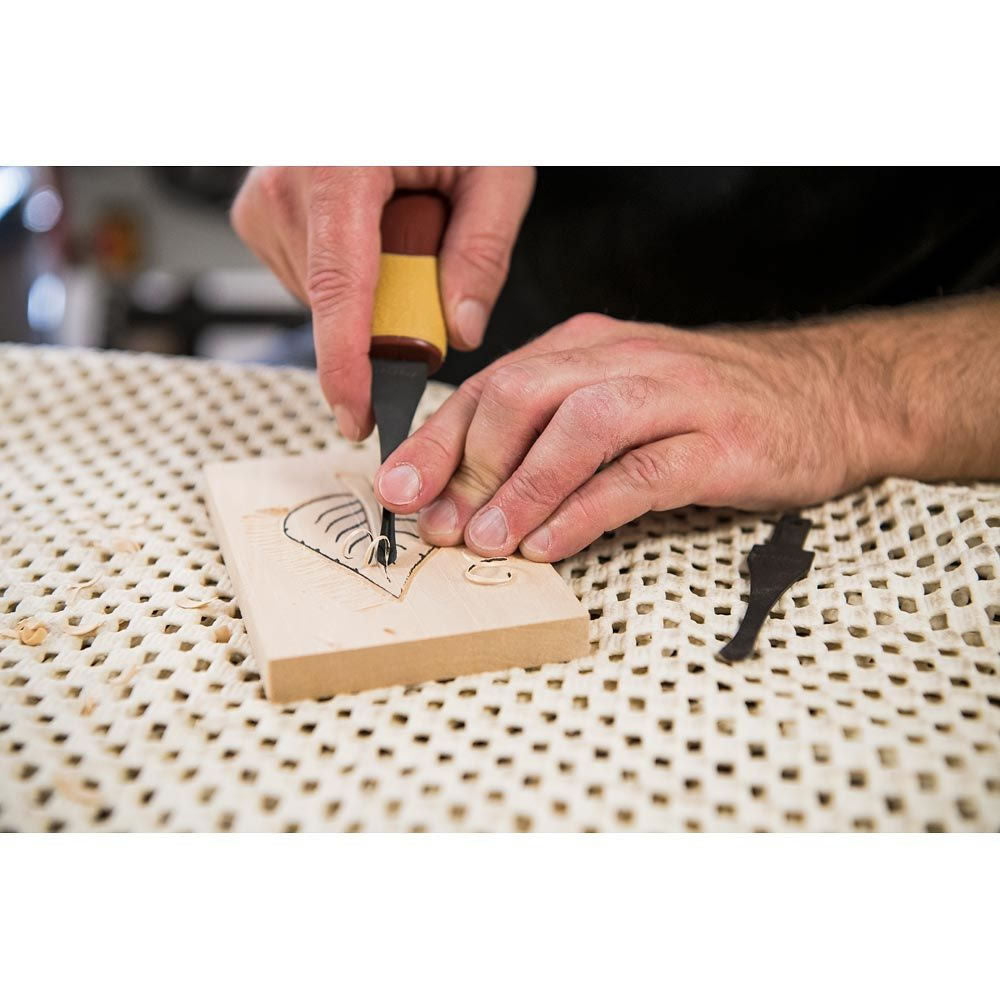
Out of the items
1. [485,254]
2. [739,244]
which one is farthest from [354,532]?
[739,244]

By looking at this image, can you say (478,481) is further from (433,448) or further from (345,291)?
(345,291)

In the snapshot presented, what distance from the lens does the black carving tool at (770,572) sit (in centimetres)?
60

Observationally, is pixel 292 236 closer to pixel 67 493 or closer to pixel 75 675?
pixel 67 493

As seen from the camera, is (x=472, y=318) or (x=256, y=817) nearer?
(x=256, y=817)

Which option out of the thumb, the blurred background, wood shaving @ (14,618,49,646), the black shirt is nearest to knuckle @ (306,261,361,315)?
the thumb

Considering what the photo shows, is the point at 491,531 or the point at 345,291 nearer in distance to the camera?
the point at 491,531

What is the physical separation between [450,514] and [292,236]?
0.41 meters

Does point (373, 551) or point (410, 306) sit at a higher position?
point (410, 306)

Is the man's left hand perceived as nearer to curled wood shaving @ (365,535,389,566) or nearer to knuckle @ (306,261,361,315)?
curled wood shaving @ (365,535,389,566)

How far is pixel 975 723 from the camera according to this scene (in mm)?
527

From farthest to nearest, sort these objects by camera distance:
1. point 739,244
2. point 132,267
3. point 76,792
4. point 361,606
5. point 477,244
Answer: point 132,267
point 739,244
point 477,244
point 361,606
point 76,792

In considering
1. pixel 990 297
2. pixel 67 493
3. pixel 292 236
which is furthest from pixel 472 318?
pixel 990 297

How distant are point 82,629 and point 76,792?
0.15m

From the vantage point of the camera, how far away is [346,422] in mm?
812
